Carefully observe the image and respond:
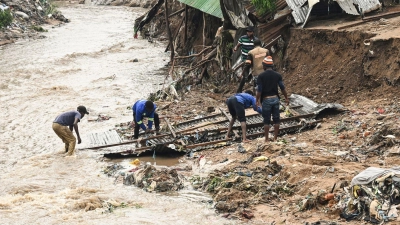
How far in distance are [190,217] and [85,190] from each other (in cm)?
203

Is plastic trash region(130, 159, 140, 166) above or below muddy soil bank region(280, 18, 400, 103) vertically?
below

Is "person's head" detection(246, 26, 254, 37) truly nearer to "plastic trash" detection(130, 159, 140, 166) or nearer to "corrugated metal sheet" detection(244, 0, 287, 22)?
"corrugated metal sheet" detection(244, 0, 287, 22)

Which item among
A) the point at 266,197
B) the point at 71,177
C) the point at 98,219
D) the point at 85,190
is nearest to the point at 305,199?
the point at 266,197

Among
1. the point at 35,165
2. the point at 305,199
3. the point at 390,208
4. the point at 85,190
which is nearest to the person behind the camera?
the point at 390,208

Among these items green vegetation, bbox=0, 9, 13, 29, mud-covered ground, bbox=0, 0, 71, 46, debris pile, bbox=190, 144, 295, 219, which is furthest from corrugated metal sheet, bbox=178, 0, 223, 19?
green vegetation, bbox=0, 9, 13, 29

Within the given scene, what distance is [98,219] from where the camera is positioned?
24.0 feet

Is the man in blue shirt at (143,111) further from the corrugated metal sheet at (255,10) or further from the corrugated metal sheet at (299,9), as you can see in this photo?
the corrugated metal sheet at (255,10)

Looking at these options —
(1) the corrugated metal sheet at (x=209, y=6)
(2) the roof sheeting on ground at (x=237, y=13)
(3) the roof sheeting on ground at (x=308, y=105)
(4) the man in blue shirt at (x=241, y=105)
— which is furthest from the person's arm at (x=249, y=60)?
(1) the corrugated metal sheet at (x=209, y=6)

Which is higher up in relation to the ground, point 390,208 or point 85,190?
point 390,208

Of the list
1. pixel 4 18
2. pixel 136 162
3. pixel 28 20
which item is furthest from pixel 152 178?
pixel 28 20

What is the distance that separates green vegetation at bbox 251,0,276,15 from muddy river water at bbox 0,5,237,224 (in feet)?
13.3

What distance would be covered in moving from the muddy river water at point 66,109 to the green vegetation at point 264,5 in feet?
13.3

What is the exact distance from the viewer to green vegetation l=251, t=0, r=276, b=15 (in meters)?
13.0

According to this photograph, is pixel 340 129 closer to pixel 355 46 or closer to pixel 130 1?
pixel 355 46
